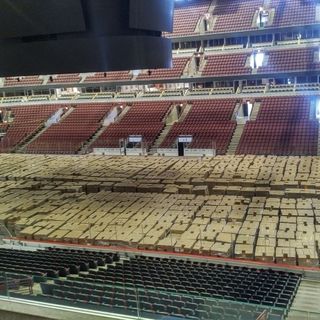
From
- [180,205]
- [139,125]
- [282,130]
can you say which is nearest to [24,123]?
[139,125]

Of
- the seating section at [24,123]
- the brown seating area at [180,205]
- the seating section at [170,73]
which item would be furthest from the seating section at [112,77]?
the brown seating area at [180,205]

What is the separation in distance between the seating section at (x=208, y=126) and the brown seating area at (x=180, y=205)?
10.6 ft

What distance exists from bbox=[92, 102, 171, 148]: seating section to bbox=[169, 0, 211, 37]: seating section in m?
6.92

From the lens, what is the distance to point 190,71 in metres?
35.7

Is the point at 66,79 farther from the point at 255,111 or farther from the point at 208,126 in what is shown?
the point at 255,111

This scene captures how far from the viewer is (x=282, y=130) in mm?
28984

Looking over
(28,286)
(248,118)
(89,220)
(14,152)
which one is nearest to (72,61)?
(89,220)

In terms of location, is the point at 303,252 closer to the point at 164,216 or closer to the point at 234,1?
the point at 164,216

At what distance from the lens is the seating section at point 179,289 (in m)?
6.52

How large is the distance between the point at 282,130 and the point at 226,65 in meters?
8.43

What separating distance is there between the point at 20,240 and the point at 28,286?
A: 294 inches

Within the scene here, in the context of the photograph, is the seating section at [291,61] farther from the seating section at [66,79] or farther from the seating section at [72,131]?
the seating section at [66,79]

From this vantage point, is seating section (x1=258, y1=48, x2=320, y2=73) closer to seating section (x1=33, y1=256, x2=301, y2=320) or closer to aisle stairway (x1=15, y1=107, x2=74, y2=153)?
aisle stairway (x1=15, y1=107, x2=74, y2=153)

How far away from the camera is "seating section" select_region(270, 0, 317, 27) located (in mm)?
33469
